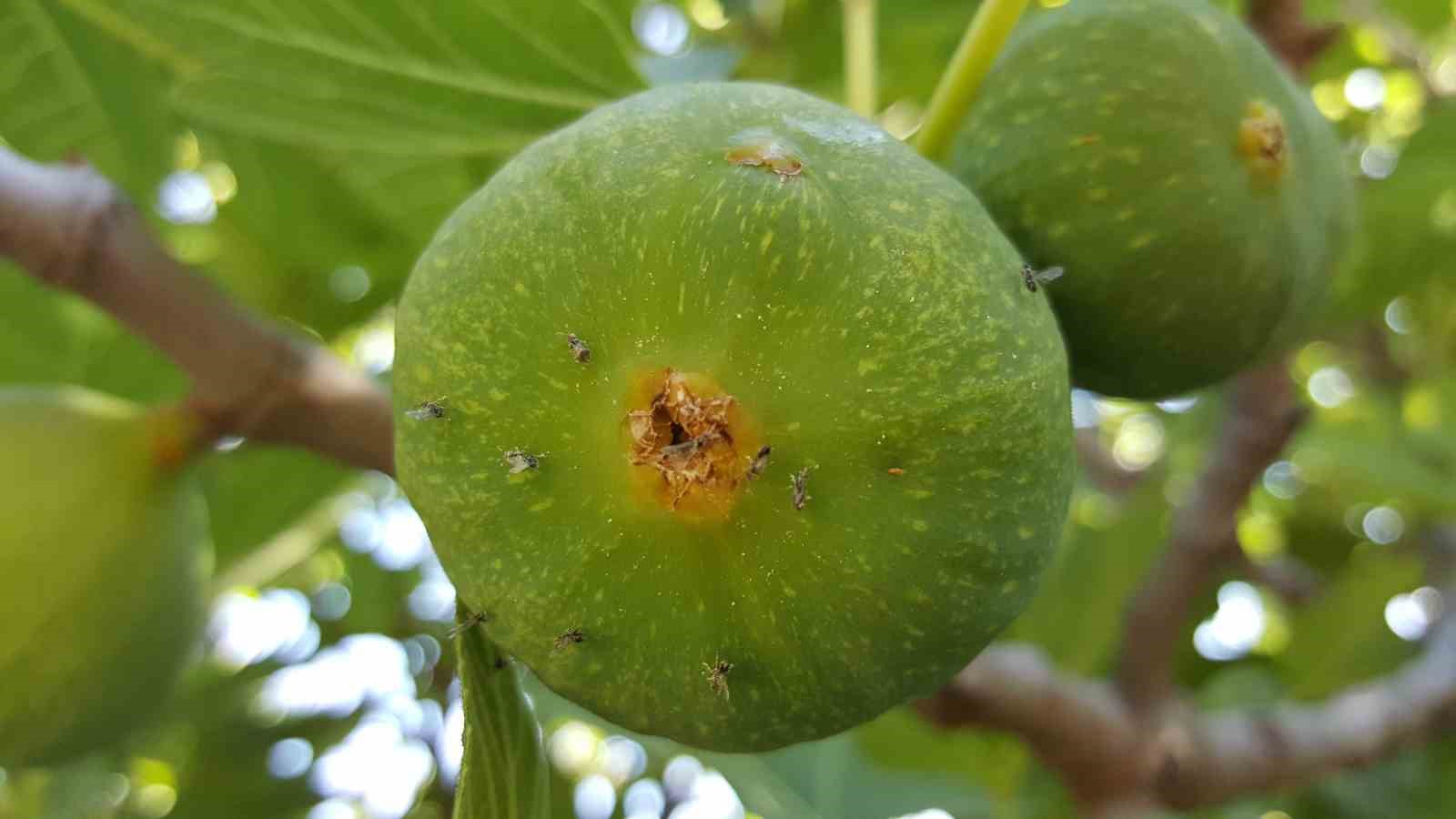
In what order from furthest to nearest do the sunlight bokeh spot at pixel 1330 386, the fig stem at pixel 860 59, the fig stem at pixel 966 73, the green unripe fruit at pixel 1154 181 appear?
the sunlight bokeh spot at pixel 1330 386 < the fig stem at pixel 860 59 < the fig stem at pixel 966 73 < the green unripe fruit at pixel 1154 181

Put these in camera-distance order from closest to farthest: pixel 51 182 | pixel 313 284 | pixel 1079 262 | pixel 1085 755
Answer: pixel 1079 262 → pixel 51 182 → pixel 1085 755 → pixel 313 284

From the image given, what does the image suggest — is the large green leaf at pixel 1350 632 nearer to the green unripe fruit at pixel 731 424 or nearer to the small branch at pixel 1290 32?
the small branch at pixel 1290 32

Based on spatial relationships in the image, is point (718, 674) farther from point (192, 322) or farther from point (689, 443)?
point (192, 322)

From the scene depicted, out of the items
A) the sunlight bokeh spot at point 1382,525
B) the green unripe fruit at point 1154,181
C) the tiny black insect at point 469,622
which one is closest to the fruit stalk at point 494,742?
the tiny black insect at point 469,622

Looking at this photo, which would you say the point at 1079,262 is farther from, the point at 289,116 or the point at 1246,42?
the point at 289,116

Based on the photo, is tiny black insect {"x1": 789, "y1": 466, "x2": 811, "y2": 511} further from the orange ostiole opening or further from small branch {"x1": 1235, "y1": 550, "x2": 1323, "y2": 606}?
small branch {"x1": 1235, "y1": 550, "x2": 1323, "y2": 606}

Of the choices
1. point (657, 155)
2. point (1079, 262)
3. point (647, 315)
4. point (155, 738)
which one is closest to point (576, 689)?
point (647, 315)
